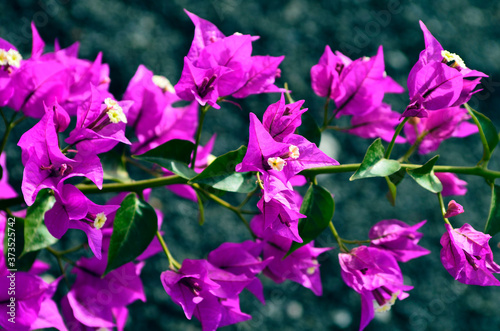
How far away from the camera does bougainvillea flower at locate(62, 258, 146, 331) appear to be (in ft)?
2.24

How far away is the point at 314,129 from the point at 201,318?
250mm

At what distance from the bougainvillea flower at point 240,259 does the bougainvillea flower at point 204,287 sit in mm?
22

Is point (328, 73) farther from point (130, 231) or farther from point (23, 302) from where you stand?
point (23, 302)

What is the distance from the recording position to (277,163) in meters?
0.49

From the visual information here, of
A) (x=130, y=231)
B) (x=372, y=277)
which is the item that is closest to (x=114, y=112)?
(x=130, y=231)

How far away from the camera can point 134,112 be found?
73cm

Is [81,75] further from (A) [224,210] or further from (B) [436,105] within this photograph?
(A) [224,210]

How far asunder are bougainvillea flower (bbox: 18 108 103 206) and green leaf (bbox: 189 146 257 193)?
10cm

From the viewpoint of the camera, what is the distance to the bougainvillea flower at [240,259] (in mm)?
663

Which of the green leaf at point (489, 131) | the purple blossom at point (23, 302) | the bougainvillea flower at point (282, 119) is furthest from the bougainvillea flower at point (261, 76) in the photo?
the purple blossom at point (23, 302)

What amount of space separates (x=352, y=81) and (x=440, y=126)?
0.13m

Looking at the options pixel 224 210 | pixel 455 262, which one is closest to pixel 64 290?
pixel 224 210

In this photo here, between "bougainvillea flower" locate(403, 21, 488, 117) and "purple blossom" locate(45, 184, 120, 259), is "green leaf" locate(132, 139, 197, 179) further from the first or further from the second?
"bougainvillea flower" locate(403, 21, 488, 117)

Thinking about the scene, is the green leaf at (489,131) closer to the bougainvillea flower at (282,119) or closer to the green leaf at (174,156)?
the bougainvillea flower at (282,119)
